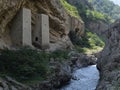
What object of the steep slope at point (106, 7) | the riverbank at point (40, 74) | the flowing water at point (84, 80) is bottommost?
the flowing water at point (84, 80)

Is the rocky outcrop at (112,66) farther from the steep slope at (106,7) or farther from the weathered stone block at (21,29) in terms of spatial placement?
the steep slope at (106,7)

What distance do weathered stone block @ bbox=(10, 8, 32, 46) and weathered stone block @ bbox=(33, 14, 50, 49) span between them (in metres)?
3.28

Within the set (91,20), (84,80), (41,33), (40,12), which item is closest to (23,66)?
(84,80)

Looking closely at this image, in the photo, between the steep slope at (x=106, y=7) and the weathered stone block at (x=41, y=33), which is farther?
the steep slope at (x=106, y=7)

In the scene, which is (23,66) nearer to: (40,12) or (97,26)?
(40,12)

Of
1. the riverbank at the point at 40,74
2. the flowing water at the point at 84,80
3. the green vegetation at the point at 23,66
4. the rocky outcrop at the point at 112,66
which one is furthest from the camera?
the flowing water at the point at 84,80

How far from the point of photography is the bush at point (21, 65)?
1234 inches

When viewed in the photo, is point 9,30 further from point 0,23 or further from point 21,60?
point 21,60

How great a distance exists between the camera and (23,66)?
31.9 metres

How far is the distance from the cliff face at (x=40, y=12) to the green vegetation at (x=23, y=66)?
3506 millimetres

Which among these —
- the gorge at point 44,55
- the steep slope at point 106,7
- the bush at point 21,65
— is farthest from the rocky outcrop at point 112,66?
the steep slope at point 106,7

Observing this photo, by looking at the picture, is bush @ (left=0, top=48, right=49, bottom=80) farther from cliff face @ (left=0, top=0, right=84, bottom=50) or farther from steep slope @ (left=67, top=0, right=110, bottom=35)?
steep slope @ (left=67, top=0, right=110, bottom=35)

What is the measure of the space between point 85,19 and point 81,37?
21.3 m

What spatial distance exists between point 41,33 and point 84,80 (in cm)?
1116
